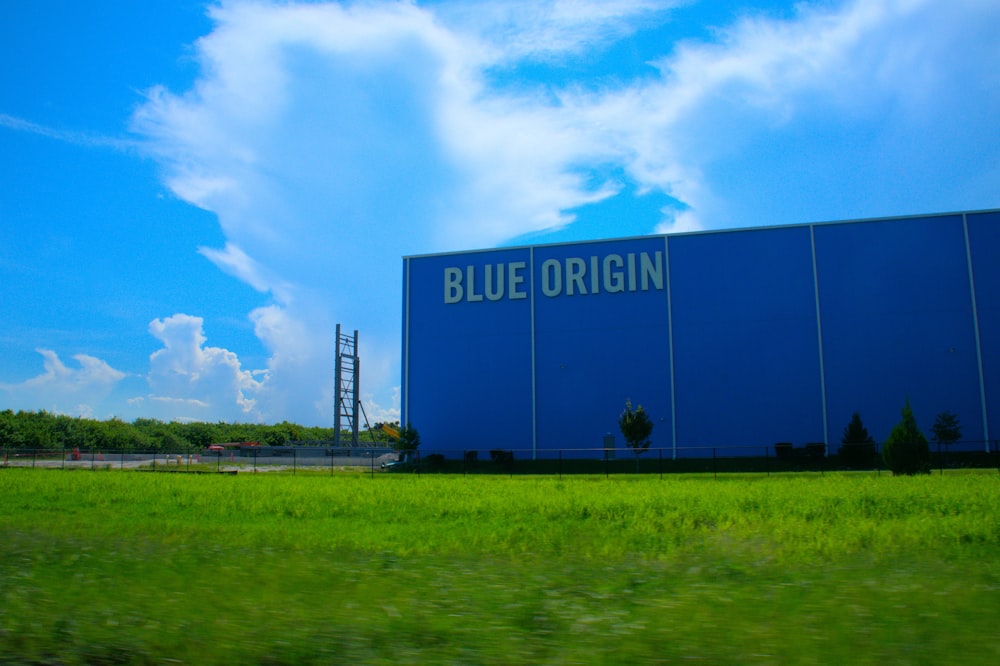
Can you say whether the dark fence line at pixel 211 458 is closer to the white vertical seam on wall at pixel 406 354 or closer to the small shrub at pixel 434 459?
the small shrub at pixel 434 459

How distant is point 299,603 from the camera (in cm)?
607

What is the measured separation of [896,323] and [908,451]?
60.2 ft

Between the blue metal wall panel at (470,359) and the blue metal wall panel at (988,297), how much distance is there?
25.3m

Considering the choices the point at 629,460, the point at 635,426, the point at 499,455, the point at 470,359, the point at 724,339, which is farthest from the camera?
the point at 470,359

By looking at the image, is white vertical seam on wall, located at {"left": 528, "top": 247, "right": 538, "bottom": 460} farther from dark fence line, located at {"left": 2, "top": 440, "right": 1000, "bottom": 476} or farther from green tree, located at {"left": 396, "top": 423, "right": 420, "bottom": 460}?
green tree, located at {"left": 396, "top": 423, "right": 420, "bottom": 460}

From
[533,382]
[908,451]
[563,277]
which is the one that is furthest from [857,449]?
[563,277]

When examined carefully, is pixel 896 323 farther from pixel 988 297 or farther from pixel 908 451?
pixel 908 451

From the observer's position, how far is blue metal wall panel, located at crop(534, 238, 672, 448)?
44.9 metres

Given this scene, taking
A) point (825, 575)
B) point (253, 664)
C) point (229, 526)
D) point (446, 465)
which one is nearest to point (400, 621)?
point (253, 664)

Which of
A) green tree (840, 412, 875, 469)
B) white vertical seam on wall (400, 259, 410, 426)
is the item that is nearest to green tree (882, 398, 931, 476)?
green tree (840, 412, 875, 469)

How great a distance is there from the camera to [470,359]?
159ft

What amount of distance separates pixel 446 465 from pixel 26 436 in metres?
58.1

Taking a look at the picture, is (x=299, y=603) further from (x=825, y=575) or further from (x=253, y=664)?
(x=825, y=575)

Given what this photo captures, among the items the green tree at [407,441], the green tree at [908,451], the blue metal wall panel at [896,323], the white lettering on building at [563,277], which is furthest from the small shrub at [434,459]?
the green tree at [908,451]
